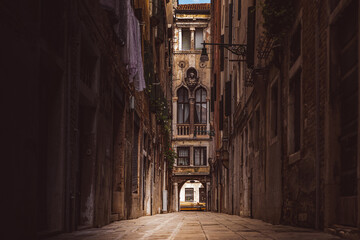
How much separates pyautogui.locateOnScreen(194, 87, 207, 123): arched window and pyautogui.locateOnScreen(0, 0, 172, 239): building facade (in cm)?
3122

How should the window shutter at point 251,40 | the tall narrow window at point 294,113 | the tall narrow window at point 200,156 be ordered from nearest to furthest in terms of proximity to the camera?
the tall narrow window at point 294,113 < the window shutter at point 251,40 < the tall narrow window at point 200,156

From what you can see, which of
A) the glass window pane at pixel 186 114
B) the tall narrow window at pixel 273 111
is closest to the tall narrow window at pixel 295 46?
the tall narrow window at pixel 273 111

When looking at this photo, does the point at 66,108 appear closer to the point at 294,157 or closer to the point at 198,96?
the point at 294,157

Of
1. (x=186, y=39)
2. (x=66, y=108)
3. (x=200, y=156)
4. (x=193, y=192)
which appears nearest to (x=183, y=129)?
(x=200, y=156)

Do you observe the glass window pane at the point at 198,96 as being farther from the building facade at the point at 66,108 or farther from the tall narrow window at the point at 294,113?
the tall narrow window at the point at 294,113

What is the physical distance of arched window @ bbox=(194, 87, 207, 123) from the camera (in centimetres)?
4362

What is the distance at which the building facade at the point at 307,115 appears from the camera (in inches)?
255

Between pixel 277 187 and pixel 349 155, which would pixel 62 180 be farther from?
pixel 277 187

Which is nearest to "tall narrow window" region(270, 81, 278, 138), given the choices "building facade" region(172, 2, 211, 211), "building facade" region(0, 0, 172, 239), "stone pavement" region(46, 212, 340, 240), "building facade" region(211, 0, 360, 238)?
"building facade" region(211, 0, 360, 238)

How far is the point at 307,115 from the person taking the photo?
26.7ft

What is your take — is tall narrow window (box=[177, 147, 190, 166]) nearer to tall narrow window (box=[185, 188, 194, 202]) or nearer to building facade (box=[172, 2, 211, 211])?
building facade (box=[172, 2, 211, 211])

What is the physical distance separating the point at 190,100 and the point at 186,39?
15.8 ft

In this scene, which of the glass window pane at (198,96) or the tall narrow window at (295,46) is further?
the glass window pane at (198,96)

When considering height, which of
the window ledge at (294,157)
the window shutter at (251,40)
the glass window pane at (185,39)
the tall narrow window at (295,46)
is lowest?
the window ledge at (294,157)
